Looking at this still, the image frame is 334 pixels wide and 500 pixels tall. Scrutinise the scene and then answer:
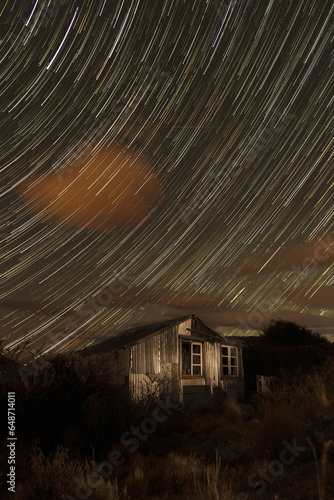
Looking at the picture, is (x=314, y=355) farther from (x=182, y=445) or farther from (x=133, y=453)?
(x=133, y=453)

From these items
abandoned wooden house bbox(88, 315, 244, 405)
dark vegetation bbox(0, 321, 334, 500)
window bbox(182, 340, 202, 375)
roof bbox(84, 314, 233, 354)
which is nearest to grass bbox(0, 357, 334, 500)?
dark vegetation bbox(0, 321, 334, 500)

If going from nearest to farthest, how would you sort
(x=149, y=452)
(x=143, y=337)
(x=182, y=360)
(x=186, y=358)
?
(x=149, y=452) → (x=143, y=337) → (x=182, y=360) → (x=186, y=358)

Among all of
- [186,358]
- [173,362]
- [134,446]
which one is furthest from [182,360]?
[134,446]

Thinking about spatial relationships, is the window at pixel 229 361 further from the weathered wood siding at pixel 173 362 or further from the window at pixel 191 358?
the window at pixel 191 358

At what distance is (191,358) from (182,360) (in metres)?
0.72

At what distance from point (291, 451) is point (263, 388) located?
11997 mm

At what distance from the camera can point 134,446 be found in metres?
8.51

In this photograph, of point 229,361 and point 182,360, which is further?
point 229,361

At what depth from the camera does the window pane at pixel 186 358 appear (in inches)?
738

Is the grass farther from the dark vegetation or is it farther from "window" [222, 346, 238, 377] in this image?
"window" [222, 346, 238, 377]

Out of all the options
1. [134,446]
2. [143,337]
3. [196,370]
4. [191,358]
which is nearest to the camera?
[134,446]

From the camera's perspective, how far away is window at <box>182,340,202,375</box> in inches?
733

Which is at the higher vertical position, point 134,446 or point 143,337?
point 143,337

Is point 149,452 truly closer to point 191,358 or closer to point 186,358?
point 191,358
